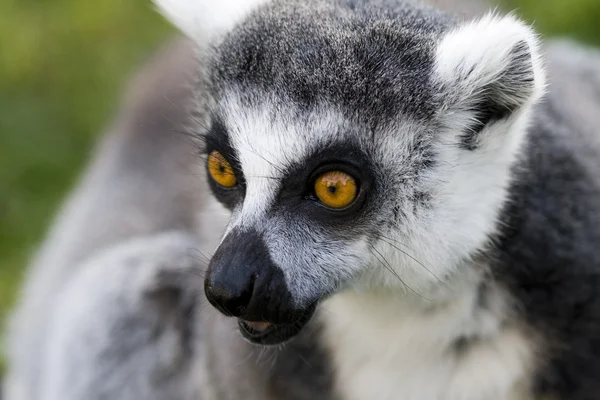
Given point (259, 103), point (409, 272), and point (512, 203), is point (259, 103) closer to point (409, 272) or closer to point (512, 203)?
point (409, 272)

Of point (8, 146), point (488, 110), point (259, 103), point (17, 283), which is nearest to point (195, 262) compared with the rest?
point (259, 103)

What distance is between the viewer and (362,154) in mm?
3012

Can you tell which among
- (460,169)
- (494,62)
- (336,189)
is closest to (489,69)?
(494,62)

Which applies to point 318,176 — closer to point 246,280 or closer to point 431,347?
point 246,280

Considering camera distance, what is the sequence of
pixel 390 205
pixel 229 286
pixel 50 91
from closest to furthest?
pixel 229 286, pixel 390 205, pixel 50 91

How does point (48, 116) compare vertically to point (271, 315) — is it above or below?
below

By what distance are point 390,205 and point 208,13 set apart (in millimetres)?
1105

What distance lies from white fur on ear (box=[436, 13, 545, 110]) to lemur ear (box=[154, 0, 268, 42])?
0.85m

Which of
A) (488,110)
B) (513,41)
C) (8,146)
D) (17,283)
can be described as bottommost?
(17,283)

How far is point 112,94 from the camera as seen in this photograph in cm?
769

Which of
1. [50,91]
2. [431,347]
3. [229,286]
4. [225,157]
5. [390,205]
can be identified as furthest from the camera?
[50,91]

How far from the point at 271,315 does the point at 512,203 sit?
39.3 inches

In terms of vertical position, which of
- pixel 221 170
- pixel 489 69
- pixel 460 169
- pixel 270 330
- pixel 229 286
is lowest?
pixel 270 330

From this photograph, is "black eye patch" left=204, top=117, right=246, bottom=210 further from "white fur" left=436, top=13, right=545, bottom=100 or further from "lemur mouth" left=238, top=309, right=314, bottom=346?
"white fur" left=436, top=13, right=545, bottom=100
